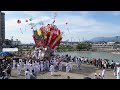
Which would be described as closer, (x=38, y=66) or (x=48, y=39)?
(x=38, y=66)

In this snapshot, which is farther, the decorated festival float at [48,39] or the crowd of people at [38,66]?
the decorated festival float at [48,39]

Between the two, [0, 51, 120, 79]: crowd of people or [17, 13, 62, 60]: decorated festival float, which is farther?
[17, 13, 62, 60]: decorated festival float

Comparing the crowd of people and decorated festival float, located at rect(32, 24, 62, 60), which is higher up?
decorated festival float, located at rect(32, 24, 62, 60)

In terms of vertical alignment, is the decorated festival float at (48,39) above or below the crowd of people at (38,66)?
above

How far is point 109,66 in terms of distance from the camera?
48.5ft

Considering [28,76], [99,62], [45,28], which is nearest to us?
[28,76]

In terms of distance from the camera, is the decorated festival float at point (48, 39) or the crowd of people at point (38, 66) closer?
the crowd of people at point (38, 66)

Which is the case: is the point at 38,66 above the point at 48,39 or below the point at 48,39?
below

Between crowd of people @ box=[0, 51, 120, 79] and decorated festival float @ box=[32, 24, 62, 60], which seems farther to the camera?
decorated festival float @ box=[32, 24, 62, 60]
